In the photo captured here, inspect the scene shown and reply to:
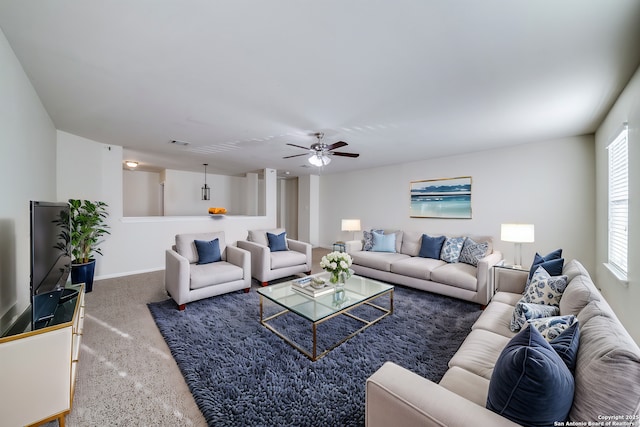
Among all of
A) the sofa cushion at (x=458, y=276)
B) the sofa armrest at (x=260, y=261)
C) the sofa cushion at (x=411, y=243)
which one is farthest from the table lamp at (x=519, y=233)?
the sofa armrest at (x=260, y=261)

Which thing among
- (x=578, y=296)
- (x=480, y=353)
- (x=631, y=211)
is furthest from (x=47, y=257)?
(x=631, y=211)

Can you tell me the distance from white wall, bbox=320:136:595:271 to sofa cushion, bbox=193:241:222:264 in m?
3.77

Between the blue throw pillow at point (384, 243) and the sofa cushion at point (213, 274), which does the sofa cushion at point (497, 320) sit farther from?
the sofa cushion at point (213, 274)

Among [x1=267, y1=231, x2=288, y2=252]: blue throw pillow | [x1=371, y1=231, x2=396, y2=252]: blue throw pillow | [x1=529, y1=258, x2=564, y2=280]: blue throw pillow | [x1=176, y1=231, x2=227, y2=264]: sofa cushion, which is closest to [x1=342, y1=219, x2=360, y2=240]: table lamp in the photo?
[x1=371, y1=231, x2=396, y2=252]: blue throw pillow

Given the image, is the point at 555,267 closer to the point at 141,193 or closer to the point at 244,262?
the point at 244,262

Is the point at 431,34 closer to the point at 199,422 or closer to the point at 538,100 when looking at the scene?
the point at 538,100

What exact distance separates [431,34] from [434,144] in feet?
8.84

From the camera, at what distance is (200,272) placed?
3.23 meters

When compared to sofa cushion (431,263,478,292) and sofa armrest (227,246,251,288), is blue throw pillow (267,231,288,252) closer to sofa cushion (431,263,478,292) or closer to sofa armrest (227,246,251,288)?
sofa armrest (227,246,251,288)

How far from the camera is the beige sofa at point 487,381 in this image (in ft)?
2.64

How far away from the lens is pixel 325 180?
293 inches

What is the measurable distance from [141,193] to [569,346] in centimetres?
862

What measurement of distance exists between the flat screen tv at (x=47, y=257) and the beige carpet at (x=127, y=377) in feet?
1.87

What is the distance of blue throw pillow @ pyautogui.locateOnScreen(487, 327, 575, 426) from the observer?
33.7 inches
